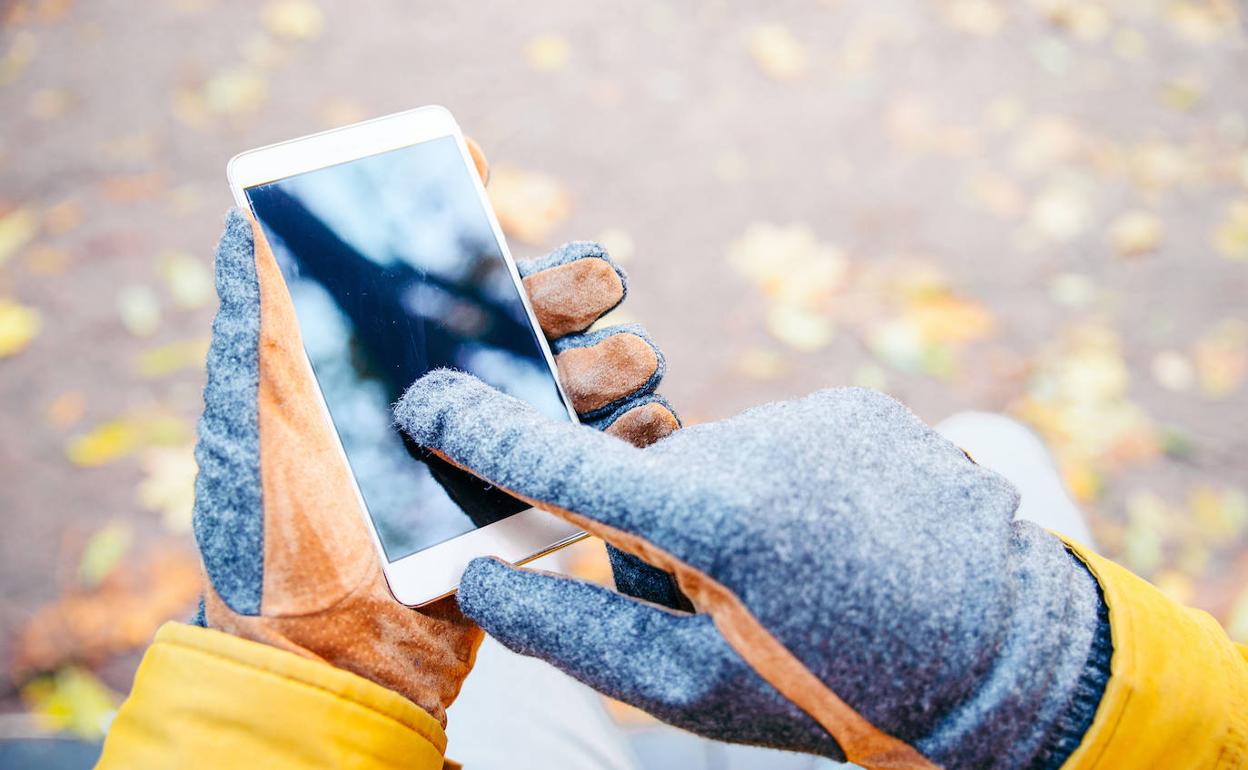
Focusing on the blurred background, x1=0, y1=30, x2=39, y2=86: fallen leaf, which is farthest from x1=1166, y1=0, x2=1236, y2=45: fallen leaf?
x1=0, y1=30, x2=39, y2=86: fallen leaf

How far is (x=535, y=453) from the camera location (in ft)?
2.51

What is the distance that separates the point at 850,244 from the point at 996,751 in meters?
1.24

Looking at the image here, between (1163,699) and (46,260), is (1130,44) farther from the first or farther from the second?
(46,260)

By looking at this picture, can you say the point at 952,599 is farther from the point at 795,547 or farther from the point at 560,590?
the point at 560,590

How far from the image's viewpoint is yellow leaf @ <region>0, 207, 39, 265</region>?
1.60 metres

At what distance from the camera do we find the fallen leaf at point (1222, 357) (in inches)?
65.8

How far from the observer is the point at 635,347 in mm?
990

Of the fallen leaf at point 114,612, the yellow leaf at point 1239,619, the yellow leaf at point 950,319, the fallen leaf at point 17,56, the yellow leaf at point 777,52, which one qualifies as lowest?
the yellow leaf at point 1239,619

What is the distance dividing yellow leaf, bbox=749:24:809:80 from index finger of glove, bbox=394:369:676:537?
136cm

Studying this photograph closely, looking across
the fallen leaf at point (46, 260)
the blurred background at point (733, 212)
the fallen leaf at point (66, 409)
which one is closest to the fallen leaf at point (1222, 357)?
the blurred background at point (733, 212)

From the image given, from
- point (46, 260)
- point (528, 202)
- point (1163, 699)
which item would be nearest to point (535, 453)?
point (1163, 699)

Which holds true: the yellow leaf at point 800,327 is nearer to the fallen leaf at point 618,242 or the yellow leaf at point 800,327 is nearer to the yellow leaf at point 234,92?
the fallen leaf at point 618,242

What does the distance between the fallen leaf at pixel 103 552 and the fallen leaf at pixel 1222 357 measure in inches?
87.2

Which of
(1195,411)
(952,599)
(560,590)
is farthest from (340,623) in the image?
(1195,411)
